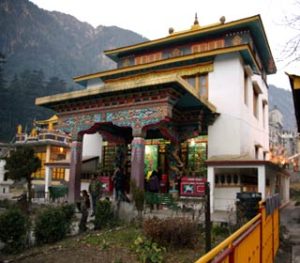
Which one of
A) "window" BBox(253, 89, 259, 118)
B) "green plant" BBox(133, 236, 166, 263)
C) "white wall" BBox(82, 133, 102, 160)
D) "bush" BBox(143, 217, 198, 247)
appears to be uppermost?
"window" BBox(253, 89, 259, 118)

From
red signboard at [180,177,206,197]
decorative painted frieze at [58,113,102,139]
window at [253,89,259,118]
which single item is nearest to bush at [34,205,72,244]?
decorative painted frieze at [58,113,102,139]

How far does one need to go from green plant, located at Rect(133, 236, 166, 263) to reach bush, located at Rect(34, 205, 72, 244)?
256cm

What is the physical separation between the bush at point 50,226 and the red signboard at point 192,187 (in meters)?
7.31

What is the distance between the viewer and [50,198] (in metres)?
18.7

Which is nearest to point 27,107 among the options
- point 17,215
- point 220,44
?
point 220,44

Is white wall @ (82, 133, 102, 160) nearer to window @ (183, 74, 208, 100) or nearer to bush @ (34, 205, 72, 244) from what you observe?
window @ (183, 74, 208, 100)

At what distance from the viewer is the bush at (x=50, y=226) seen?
8914 mm

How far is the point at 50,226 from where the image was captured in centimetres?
903

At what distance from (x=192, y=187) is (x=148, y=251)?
8583 millimetres

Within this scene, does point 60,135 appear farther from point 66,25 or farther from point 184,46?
point 66,25

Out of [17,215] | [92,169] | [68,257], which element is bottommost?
[68,257]

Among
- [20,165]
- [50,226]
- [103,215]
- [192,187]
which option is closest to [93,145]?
[20,165]

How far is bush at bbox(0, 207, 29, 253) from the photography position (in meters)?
8.19

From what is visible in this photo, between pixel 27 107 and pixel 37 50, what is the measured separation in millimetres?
61793
